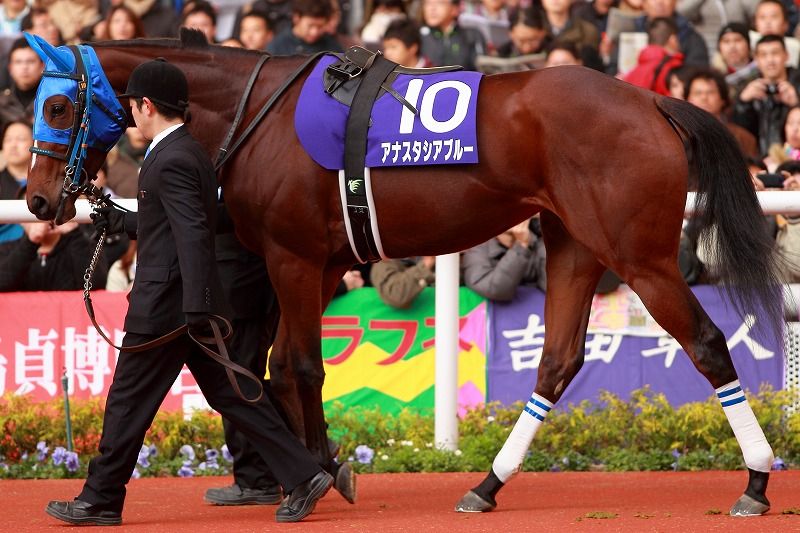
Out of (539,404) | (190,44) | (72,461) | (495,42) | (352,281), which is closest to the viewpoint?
(539,404)

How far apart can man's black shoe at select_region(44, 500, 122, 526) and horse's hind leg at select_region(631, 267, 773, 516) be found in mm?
2362

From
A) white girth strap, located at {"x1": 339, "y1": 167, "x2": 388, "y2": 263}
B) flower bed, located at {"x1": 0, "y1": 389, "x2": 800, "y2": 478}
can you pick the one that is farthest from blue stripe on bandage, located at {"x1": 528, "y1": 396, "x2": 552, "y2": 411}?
flower bed, located at {"x1": 0, "y1": 389, "x2": 800, "y2": 478}

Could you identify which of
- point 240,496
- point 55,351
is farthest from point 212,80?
point 55,351

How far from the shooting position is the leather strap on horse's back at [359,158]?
5.49m

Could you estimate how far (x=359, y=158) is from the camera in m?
5.49

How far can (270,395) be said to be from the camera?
6039mm

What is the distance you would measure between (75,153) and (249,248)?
0.86 m

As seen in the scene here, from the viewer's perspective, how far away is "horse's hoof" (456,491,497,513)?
5641 mm

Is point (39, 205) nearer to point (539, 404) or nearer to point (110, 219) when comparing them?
point (110, 219)

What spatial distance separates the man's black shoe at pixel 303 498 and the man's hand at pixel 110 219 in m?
1.35

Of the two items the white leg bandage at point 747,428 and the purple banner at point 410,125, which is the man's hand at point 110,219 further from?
the white leg bandage at point 747,428

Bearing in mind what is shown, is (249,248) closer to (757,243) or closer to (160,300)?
(160,300)

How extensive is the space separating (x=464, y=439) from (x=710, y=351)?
207 centimetres

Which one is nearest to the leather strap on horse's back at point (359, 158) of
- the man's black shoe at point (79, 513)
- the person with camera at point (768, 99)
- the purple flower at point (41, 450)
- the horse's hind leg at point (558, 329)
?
the horse's hind leg at point (558, 329)
